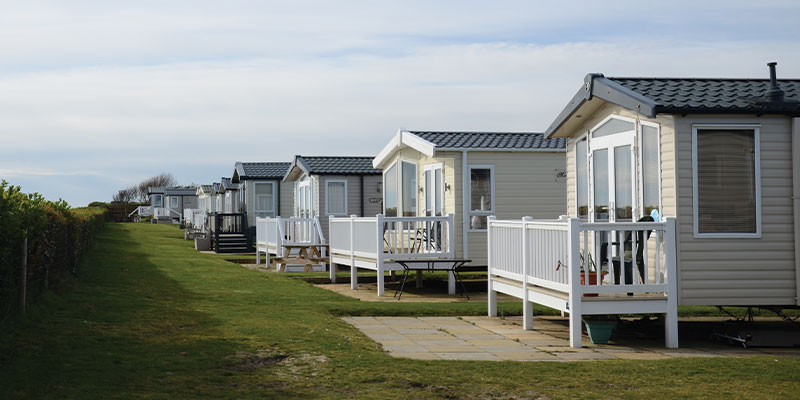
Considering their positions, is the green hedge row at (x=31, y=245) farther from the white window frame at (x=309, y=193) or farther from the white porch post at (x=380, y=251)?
the white window frame at (x=309, y=193)

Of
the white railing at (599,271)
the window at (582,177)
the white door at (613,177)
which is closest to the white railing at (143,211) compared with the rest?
the window at (582,177)

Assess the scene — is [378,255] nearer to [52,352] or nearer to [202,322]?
[202,322]

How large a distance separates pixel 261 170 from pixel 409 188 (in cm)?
1453

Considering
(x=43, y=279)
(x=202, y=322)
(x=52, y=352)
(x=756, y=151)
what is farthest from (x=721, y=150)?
(x=43, y=279)

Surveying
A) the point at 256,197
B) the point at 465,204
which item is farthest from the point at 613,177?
the point at 256,197

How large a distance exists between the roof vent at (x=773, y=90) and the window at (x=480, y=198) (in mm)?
7217

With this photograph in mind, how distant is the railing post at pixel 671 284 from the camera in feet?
28.2

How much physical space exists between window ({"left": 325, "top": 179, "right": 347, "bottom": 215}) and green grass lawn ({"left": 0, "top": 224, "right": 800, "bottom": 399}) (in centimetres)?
1364

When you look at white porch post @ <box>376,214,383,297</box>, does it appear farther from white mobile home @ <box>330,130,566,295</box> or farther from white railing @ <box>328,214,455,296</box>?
white mobile home @ <box>330,130,566,295</box>

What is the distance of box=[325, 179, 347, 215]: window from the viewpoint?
24047 millimetres

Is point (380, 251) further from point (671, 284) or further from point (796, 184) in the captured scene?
point (796, 184)

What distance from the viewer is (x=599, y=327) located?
8.89 metres

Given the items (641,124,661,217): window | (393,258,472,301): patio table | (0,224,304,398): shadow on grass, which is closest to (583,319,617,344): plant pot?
(641,124,661,217): window

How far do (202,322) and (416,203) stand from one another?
30.1 feet
